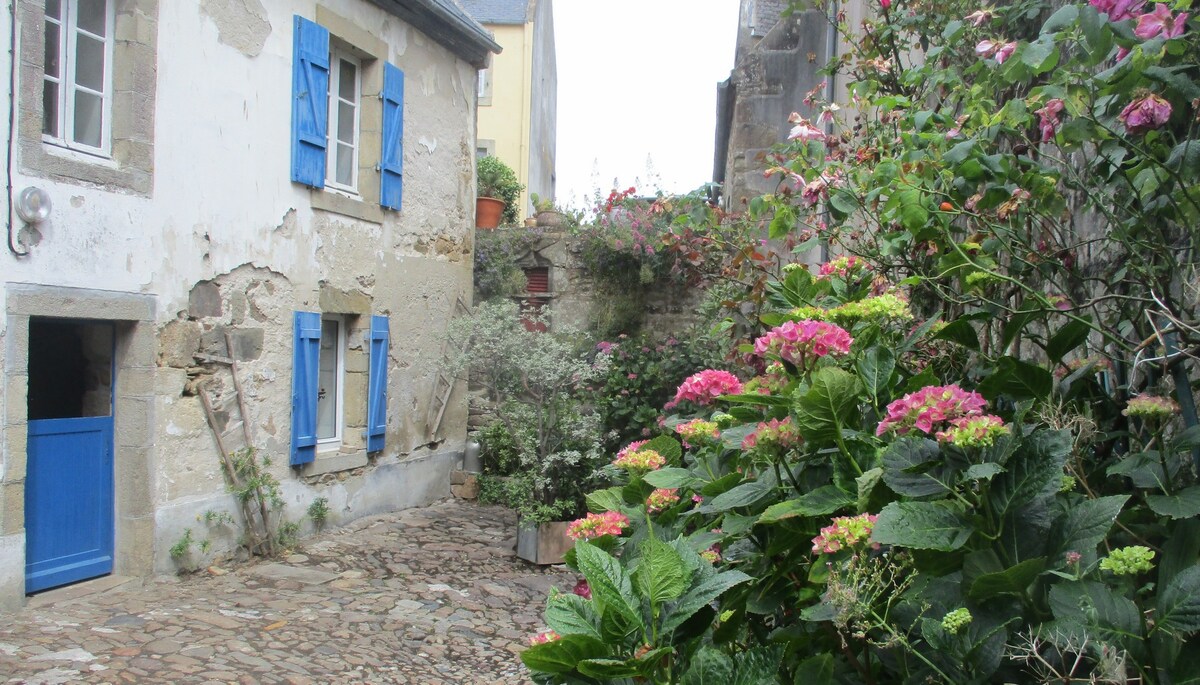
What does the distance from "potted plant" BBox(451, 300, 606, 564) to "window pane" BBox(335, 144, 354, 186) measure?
5.61ft

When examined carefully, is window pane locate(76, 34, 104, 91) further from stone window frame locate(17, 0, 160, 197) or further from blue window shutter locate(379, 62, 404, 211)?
blue window shutter locate(379, 62, 404, 211)

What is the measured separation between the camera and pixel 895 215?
6.84ft

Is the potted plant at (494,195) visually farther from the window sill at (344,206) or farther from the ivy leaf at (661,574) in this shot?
the ivy leaf at (661,574)

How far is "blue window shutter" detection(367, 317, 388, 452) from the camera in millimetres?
8023

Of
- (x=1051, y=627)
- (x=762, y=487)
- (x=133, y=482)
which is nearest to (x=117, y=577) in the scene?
(x=133, y=482)

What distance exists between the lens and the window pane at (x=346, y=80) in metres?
7.95

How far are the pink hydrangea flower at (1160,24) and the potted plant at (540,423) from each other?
5.66 m

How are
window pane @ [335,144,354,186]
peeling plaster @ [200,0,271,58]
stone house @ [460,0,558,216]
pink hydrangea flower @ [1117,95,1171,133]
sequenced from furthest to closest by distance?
stone house @ [460,0,558,216] → window pane @ [335,144,354,186] → peeling plaster @ [200,0,271,58] → pink hydrangea flower @ [1117,95,1171,133]

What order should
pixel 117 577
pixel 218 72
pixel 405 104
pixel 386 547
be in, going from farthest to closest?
1. pixel 405 104
2. pixel 386 547
3. pixel 218 72
4. pixel 117 577

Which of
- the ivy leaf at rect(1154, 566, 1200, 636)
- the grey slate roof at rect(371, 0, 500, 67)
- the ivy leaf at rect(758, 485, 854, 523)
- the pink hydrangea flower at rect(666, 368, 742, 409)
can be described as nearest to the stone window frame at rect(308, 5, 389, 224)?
the grey slate roof at rect(371, 0, 500, 67)

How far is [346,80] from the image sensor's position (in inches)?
315

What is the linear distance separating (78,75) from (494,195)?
7747mm

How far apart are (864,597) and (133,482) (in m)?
5.56

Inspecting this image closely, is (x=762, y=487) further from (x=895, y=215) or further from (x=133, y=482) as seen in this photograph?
(x=133, y=482)
